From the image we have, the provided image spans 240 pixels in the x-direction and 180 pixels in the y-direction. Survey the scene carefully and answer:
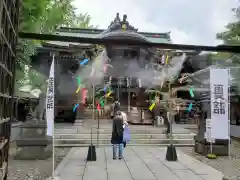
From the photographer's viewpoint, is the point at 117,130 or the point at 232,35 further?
the point at 232,35

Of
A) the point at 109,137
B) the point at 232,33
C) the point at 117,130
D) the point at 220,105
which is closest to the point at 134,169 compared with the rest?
the point at 117,130

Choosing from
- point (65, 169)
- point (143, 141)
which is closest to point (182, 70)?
point (143, 141)

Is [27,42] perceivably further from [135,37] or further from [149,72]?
[149,72]

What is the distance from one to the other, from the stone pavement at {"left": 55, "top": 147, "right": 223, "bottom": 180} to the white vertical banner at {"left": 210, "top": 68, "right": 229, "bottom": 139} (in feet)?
4.45

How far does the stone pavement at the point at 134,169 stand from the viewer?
6.77m

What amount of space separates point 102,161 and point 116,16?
14.2 metres

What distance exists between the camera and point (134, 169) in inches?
300

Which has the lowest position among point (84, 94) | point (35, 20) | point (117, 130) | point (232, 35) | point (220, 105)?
point (117, 130)

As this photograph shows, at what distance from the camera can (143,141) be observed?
13367 mm

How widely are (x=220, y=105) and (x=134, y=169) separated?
3.21m

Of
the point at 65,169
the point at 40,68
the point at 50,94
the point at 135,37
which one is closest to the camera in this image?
the point at 50,94

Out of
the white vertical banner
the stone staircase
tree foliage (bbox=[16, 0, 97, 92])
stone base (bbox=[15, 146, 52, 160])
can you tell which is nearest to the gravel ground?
stone base (bbox=[15, 146, 52, 160])

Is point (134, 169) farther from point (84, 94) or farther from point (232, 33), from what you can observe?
point (84, 94)

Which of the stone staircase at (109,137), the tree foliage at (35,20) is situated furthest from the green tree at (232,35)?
the tree foliage at (35,20)
